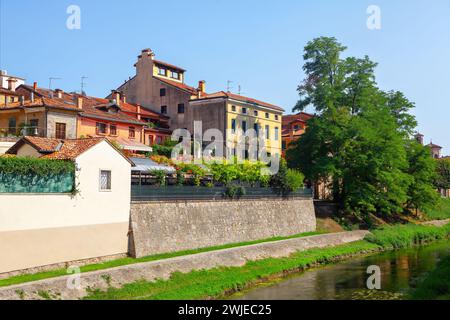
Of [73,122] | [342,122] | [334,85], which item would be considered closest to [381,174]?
[342,122]

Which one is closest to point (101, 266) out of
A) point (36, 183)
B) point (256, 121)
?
point (36, 183)

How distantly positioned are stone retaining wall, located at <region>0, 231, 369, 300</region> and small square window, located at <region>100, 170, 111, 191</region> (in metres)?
4.82

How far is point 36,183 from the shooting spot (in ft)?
81.2

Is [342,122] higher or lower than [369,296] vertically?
higher

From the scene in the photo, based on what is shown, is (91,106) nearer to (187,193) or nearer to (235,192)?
(235,192)

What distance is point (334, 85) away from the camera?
49.8 m

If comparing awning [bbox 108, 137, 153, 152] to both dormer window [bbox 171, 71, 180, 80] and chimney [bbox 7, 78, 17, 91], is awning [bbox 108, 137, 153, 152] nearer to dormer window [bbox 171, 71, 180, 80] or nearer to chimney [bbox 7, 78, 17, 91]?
chimney [bbox 7, 78, 17, 91]

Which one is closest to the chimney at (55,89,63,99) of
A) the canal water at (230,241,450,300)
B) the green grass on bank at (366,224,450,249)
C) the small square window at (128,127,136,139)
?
the small square window at (128,127,136,139)

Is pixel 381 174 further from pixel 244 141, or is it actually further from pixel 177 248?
pixel 177 248

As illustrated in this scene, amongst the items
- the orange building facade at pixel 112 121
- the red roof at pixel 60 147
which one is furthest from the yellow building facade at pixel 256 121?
the red roof at pixel 60 147

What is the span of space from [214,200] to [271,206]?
285 inches

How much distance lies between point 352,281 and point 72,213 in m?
16.3

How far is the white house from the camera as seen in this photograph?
23.1 m

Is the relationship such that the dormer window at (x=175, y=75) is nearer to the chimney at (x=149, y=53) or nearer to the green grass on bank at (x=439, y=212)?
the chimney at (x=149, y=53)
